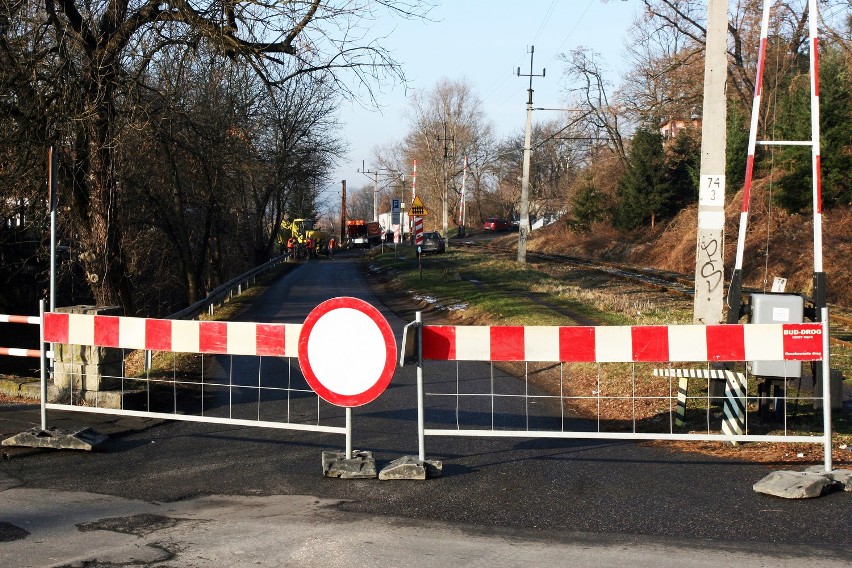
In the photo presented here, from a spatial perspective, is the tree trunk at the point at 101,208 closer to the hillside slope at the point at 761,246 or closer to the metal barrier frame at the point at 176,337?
the metal barrier frame at the point at 176,337

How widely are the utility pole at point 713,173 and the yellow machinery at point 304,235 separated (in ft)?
185

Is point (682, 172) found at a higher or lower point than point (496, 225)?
higher

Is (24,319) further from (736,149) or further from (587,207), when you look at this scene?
(587,207)

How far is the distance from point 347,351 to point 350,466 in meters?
0.92

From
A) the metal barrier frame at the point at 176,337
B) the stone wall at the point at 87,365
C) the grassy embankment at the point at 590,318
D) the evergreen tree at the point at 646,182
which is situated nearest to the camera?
the metal barrier frame at the point at 176,337

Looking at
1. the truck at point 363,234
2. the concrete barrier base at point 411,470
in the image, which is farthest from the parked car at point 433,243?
the concrete barrier base at point 411,470

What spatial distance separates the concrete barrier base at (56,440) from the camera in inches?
313

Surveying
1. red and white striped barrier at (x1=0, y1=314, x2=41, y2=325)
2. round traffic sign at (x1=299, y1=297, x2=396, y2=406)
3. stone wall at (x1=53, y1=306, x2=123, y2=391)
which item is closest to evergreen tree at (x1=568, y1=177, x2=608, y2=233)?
stone wall at (x1=53, y1=306, x2=123, y2=391)

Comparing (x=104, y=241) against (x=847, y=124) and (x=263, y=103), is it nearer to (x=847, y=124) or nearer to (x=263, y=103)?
(x=263, y=103)

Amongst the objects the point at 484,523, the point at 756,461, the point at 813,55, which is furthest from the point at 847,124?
the point at 484,523

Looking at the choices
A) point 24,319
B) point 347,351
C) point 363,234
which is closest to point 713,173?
point 347,351

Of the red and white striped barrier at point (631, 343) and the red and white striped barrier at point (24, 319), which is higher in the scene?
the red and white striped barrier at point (24, 319)

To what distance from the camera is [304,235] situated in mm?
69375

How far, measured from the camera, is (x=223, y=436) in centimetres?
862
